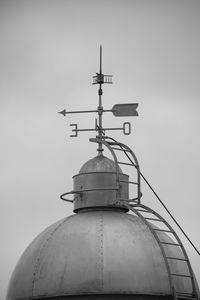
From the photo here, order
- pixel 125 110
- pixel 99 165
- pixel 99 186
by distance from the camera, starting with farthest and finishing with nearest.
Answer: pixel 125 110 < pixel 99 165 < pixel 99 186

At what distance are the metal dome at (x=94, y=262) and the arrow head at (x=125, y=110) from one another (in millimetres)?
3829

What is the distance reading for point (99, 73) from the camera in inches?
1564

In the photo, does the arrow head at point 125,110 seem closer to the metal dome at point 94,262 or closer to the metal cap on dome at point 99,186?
the metal cap on dome at point 99,186

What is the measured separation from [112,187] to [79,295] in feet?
15.2

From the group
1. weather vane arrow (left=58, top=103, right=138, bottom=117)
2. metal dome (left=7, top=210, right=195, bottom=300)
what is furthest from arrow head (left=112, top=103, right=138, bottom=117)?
metal dome (left=7, top=210, right=195, bottom=300)

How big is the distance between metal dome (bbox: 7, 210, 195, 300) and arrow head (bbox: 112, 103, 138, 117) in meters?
3.83

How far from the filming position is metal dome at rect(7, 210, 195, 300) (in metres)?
34.5

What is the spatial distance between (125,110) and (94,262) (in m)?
6.49

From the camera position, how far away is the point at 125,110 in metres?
38.9

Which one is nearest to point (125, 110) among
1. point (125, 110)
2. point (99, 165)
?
point (125, 110)

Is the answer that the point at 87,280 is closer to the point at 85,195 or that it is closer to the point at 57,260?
the point at 57,260

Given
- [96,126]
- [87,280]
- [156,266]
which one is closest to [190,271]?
[156,266]

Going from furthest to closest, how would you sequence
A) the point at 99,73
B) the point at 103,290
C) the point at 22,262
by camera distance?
the point at 99,73 < the point at 22,262 < the point at 103,290

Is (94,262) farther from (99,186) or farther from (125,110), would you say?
(125,110)
